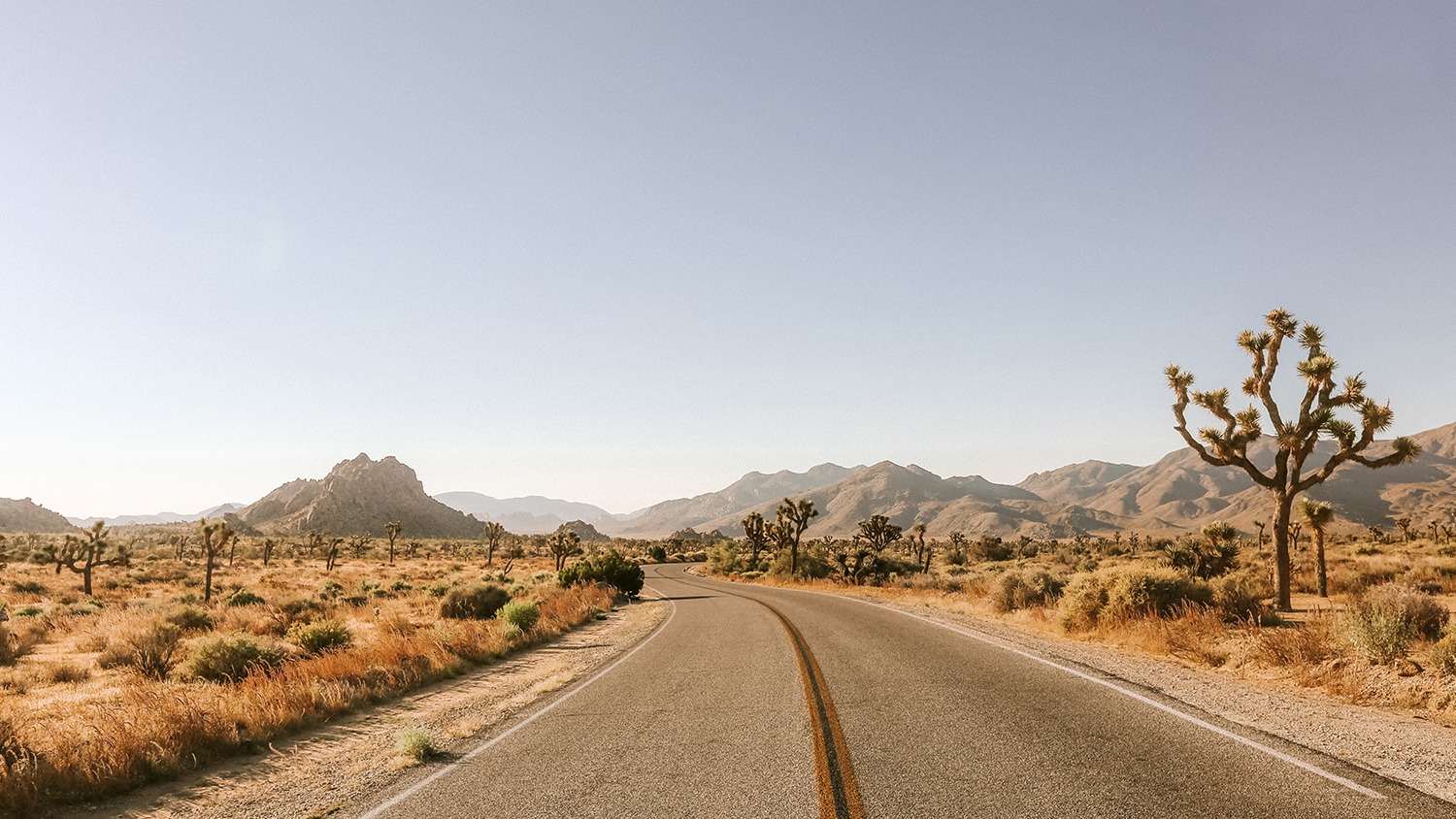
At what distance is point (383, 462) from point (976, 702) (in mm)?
211466

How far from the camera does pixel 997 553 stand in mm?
64250

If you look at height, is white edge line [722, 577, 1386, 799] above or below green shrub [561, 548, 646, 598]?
above

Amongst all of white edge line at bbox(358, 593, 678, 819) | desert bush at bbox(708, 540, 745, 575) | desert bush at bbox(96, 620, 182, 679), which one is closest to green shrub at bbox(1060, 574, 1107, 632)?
white edge line at bbox(358, 593, 678, 819)

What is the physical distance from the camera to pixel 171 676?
1471 cm

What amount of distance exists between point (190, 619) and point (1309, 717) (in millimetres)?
27728

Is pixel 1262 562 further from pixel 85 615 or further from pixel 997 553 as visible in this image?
pixel 85 615

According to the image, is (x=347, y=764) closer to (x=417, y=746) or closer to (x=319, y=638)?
(x=417, y=746)

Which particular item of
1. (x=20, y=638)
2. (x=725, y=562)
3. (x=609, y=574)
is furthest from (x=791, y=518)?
(x=20, y=638)

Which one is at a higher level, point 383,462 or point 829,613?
point 383,462

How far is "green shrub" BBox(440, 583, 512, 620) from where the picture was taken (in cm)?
2500

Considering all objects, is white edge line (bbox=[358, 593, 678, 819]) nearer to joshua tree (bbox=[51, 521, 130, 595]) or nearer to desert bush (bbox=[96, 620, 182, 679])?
desert bush (bbox=[96, 620, 182, 679])

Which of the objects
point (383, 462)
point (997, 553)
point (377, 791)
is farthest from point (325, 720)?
point (383, 462)

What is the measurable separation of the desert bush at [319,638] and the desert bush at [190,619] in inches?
262

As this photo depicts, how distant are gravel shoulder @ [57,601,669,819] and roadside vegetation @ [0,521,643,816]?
0.38 metres
